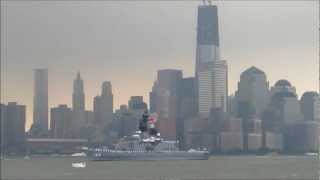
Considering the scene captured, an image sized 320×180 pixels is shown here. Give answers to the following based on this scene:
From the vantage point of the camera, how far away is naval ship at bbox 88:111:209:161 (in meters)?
128

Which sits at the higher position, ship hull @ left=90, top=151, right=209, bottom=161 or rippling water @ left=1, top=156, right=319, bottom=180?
ship hull @ left=90, top=151, right=209, bottom=161

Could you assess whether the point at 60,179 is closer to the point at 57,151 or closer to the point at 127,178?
the point at 127,178

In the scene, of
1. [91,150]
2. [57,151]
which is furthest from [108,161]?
[57,151]

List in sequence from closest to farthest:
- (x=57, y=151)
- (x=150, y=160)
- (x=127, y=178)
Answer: (x=127, y=178) < (x=150, y=160) < (x=57, y=151)

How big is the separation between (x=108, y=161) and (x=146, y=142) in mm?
7792

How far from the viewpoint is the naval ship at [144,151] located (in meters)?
128

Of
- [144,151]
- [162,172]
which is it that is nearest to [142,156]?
[144,151]

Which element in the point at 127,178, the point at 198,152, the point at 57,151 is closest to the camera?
the point at 127,178

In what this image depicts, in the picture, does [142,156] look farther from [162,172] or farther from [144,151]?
[162,172]

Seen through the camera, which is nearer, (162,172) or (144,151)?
(162,172)

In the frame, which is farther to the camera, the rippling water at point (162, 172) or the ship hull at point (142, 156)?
the ship hull at point (142, 156)

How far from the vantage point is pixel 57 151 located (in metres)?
Answer: 153

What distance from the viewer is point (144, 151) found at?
130 meters

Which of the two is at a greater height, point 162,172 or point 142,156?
point 142,156
